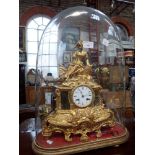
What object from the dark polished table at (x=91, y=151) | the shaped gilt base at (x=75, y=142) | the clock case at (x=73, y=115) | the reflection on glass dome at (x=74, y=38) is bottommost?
the dark polished table at (x=91, y=151)

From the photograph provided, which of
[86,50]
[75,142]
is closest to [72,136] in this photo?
[75,142]

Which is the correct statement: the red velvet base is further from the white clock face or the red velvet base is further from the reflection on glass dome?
the reflection on glass dome

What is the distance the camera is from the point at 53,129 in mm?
914

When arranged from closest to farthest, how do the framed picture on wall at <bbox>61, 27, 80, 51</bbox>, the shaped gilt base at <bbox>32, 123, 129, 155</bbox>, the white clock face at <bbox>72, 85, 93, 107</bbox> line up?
1. the shaped gilt base at <bbox>32, 123, 129, 155</bbox>
2. the white clock face at <bbox>72, 85, 93, 107</bbox>
3. the framed picture on wall at <bbox>61, 27, 80, 51</bbox>

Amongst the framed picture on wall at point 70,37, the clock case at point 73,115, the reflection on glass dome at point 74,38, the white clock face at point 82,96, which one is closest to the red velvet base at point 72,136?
the clock case at point 73,115

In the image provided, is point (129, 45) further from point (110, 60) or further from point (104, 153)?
point (104, 153)

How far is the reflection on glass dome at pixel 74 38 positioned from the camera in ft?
3.58

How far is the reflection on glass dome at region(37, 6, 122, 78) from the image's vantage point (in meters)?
1.09

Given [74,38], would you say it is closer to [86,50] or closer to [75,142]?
[86,50]

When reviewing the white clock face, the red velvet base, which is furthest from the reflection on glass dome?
the red velvet base

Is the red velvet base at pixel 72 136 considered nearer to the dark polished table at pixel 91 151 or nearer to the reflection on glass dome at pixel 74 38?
the dark polished table at pixel 91 151

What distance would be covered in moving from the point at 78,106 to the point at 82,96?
49mm

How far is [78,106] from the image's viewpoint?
0.97 m

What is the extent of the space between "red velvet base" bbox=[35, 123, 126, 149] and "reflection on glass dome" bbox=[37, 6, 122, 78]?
0.98 feet
